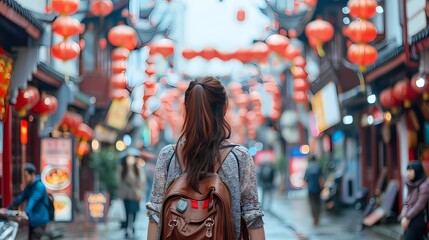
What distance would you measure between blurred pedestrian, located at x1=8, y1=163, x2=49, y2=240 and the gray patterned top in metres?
8.18

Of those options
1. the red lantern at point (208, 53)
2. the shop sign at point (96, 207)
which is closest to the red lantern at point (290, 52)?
the red lantern at point (208, 53)

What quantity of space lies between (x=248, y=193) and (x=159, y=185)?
1.59 ft

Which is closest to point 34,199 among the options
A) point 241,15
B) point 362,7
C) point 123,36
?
point 362,7

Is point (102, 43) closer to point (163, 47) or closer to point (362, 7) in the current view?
point (163, 47)

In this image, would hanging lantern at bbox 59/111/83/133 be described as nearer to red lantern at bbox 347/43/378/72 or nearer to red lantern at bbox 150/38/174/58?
red lantern at bbox 150/38/174/58

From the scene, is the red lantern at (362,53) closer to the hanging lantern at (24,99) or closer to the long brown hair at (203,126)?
the hanging lantern at (24,99)

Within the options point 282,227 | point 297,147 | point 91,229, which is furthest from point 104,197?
point 297,147

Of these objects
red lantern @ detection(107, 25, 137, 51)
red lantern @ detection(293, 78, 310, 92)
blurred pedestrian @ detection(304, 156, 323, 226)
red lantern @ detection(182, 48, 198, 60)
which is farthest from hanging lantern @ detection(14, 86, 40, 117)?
red lantern @ detection(293, 78, 310, 92)

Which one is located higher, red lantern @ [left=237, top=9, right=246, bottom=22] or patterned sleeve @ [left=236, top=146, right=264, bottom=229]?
red lantern @ [left=237, top=9, right=246, bottom=22]

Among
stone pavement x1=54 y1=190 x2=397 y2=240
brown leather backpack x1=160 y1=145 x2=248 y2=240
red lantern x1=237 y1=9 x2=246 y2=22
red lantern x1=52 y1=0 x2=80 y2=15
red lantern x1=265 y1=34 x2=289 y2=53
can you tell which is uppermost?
red lantern x1=237 y1=9 x2=246 y2=22

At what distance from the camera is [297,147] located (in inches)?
2128

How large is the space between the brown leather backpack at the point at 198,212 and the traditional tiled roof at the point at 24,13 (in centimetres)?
934

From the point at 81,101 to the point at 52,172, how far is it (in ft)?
23.6

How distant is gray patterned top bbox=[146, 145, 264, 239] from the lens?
15.8ft
